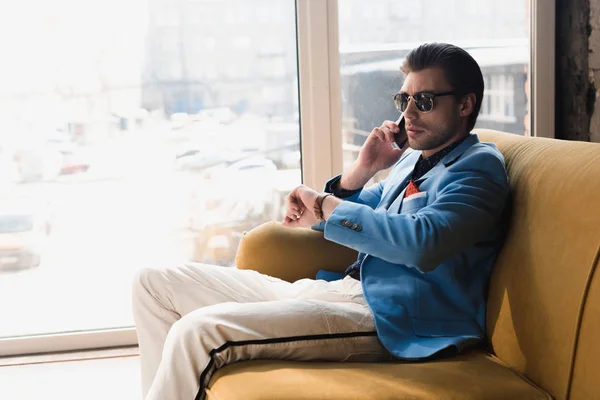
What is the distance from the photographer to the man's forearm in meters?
2.63

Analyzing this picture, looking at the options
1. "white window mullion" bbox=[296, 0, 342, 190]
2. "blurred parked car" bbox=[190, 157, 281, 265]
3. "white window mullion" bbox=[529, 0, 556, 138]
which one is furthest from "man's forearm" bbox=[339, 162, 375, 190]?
"white window mullion" bbox=[529, 0, 556, 138]

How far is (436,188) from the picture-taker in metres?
2.18

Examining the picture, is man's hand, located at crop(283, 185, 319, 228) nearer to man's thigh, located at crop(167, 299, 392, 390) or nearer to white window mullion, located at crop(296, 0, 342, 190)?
man's thigh, located at crop(167, 299, 392, 390)

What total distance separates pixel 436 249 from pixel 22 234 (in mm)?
2165

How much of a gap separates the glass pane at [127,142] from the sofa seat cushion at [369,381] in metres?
1.73

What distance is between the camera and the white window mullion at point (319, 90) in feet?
11.5

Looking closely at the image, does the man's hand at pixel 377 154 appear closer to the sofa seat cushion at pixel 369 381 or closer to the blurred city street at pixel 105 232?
the sofa seat cushion at pixel 369 381

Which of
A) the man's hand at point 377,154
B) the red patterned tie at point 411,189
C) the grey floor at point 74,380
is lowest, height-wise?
the grey floor at point 74,380

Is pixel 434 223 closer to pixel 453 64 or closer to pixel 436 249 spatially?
pixel 436 249

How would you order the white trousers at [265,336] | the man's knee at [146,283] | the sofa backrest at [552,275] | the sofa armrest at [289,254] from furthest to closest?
1. the sofa armrest at [289,254]
2. the man's knee at [146,283]
3. the white trousers at [265,336]
4. the sofa backrest at [552,275]

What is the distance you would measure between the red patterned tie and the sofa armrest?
19.1 inches

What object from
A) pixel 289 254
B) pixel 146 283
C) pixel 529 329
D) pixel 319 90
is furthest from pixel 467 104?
pixel 319 90

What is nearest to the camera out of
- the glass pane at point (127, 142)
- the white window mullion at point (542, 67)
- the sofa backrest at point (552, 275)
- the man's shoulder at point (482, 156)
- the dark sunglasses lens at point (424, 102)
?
the sofa backrest at point (552, 275)

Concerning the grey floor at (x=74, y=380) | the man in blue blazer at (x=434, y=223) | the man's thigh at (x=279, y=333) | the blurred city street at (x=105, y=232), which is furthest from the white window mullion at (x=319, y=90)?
the man's thigh at (x=279, y=333)
